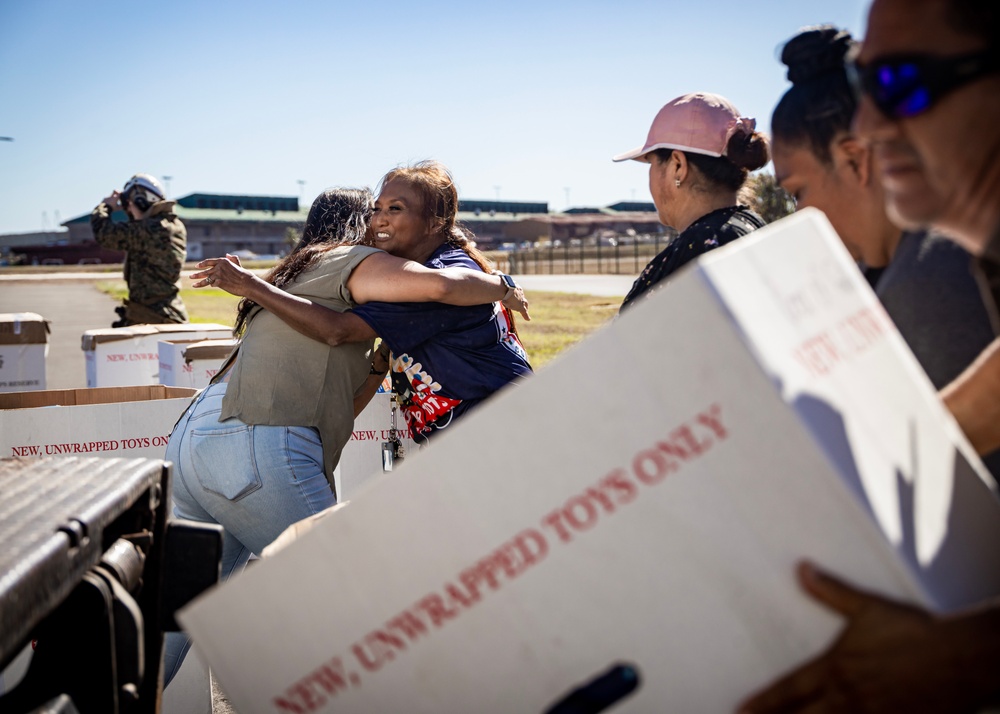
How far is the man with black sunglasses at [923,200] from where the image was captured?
0.97 m

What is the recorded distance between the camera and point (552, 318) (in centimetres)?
1759

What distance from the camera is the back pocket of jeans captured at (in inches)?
→ 101

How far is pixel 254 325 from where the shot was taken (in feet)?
9.27

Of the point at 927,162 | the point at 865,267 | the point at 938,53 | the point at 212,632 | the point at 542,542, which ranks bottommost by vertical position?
the point at 212,632

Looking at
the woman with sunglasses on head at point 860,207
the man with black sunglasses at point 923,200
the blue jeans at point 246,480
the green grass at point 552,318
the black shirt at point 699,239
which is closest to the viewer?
the man with black sunglasses at point 923,200

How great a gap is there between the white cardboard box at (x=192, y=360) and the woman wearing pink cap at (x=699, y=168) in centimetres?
257

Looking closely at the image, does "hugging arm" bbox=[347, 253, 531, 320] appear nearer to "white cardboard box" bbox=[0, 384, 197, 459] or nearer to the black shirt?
the black shirt

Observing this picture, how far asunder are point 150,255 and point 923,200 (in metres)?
6.95

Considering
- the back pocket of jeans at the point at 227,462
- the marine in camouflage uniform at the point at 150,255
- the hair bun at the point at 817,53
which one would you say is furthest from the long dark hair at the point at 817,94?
the marine in camouflage uniform at the point at 150,255

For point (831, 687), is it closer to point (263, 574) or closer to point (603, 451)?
point (603, 451)

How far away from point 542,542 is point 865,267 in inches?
48.0

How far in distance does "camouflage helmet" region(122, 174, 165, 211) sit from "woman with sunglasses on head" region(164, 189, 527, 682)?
4770 mm

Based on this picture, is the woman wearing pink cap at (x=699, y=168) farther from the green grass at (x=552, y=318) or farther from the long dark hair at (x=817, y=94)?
the green grass at (x=552, y=318)

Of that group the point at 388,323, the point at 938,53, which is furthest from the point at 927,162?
the point at 388,323
